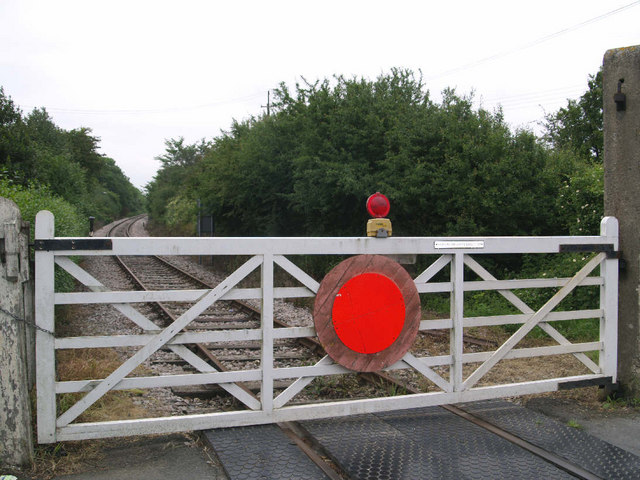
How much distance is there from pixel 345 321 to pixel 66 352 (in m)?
4.04

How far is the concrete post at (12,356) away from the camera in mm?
3574

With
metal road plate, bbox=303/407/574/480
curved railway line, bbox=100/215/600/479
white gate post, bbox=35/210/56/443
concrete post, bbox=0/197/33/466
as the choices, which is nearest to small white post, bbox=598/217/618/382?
curved railway line, bbox=100/215/600/479

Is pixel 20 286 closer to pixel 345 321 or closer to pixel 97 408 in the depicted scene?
pixel 97 408

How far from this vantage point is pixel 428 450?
399 centimetres

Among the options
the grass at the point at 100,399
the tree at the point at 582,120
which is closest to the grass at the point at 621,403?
the grass at the point at 100,399

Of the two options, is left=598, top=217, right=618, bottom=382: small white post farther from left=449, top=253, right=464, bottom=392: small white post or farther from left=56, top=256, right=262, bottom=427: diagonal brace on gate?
left=56, top=256, right=262, bottom=427: diagonal brace on gate

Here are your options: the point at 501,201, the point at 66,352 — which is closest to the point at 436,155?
the point at 501,201

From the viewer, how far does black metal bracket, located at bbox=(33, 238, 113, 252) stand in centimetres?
371

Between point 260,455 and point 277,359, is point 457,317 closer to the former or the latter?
point 260,455

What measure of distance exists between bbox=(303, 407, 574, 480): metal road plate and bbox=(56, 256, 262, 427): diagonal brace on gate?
4.44 feet

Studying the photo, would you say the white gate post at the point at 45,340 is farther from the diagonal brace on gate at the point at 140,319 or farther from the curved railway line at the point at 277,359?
the curved railway line at the point at 277,359

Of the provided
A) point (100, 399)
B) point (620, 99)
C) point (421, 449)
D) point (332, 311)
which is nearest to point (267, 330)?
point (332, 311)

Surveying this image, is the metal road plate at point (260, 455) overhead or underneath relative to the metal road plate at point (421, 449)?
overhead

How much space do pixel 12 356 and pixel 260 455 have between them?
179cm
